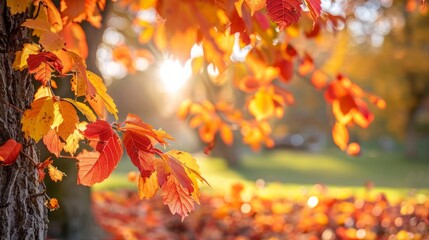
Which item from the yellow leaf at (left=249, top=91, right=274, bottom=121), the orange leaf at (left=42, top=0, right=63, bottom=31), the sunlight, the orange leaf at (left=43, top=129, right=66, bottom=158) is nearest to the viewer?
the orange leaf at (left=43, top=129, right=66, bottom=158)

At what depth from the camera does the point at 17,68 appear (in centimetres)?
156

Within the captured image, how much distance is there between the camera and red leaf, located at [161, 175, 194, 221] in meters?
1.56

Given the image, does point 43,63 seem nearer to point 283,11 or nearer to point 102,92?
point 102,92

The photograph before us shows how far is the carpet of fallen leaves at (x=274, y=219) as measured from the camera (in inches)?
156

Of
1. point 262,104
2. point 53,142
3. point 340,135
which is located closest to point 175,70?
point 262,104

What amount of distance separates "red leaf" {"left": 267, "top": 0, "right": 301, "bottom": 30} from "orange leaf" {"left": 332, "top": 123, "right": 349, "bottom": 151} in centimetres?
158

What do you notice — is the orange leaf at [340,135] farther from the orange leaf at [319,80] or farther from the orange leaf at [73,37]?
the orange leaf at [73,37]

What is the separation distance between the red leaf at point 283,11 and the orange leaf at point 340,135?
1576mm

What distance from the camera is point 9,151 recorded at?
147 cm

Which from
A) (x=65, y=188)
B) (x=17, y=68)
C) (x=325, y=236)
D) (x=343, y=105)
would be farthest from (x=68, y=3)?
(x=325, y=236)

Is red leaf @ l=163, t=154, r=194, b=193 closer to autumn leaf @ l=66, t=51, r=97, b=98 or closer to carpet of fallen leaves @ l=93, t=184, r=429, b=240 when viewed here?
autumn leaf @ l=66, t=51, r=97, b=98

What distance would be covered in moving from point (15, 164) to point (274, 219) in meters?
3.58

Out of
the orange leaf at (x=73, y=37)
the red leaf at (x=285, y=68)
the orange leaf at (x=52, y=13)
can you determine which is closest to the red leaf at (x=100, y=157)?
the orange leaf at (x=73, y=37)

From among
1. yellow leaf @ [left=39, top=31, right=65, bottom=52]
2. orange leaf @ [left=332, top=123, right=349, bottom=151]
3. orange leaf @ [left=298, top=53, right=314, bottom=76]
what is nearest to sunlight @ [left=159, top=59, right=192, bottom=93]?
yellow leaf @ [left=39, top=31, right=65, bottom=52]
